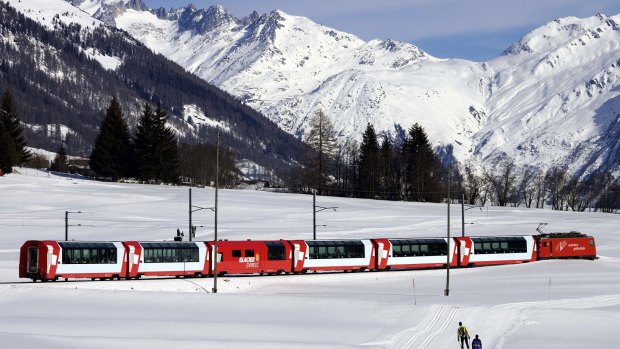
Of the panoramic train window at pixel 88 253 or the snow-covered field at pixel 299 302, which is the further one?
the panoramic train window at pixel 88 253

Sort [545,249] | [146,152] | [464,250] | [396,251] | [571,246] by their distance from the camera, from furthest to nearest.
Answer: [146,152]
[571,246]
[545,249]
[464,250]
[396,251]

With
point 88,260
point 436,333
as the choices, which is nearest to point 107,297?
point 88,260

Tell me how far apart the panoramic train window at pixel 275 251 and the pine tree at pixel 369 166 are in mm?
83654

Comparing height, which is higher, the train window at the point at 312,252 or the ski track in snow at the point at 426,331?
the train window at the point at 312,252

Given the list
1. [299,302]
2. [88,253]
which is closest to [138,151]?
[88,253]

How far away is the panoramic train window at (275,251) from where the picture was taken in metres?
70.1

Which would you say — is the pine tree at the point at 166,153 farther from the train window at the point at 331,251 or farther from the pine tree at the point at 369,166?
the train window at the point at 331,251

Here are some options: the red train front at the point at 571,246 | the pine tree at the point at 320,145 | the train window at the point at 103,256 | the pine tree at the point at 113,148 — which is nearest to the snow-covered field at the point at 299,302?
the red train front at the point at 571,246

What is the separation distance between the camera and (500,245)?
3241 inches

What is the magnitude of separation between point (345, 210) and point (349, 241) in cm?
4709

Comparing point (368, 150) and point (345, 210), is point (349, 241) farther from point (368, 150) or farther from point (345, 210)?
point (368, 150)

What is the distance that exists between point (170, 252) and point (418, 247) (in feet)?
74.5

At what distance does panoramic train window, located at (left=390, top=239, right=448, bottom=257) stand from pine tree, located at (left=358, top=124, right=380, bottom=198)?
75.0 meters

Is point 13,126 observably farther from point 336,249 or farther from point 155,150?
point 336,249
